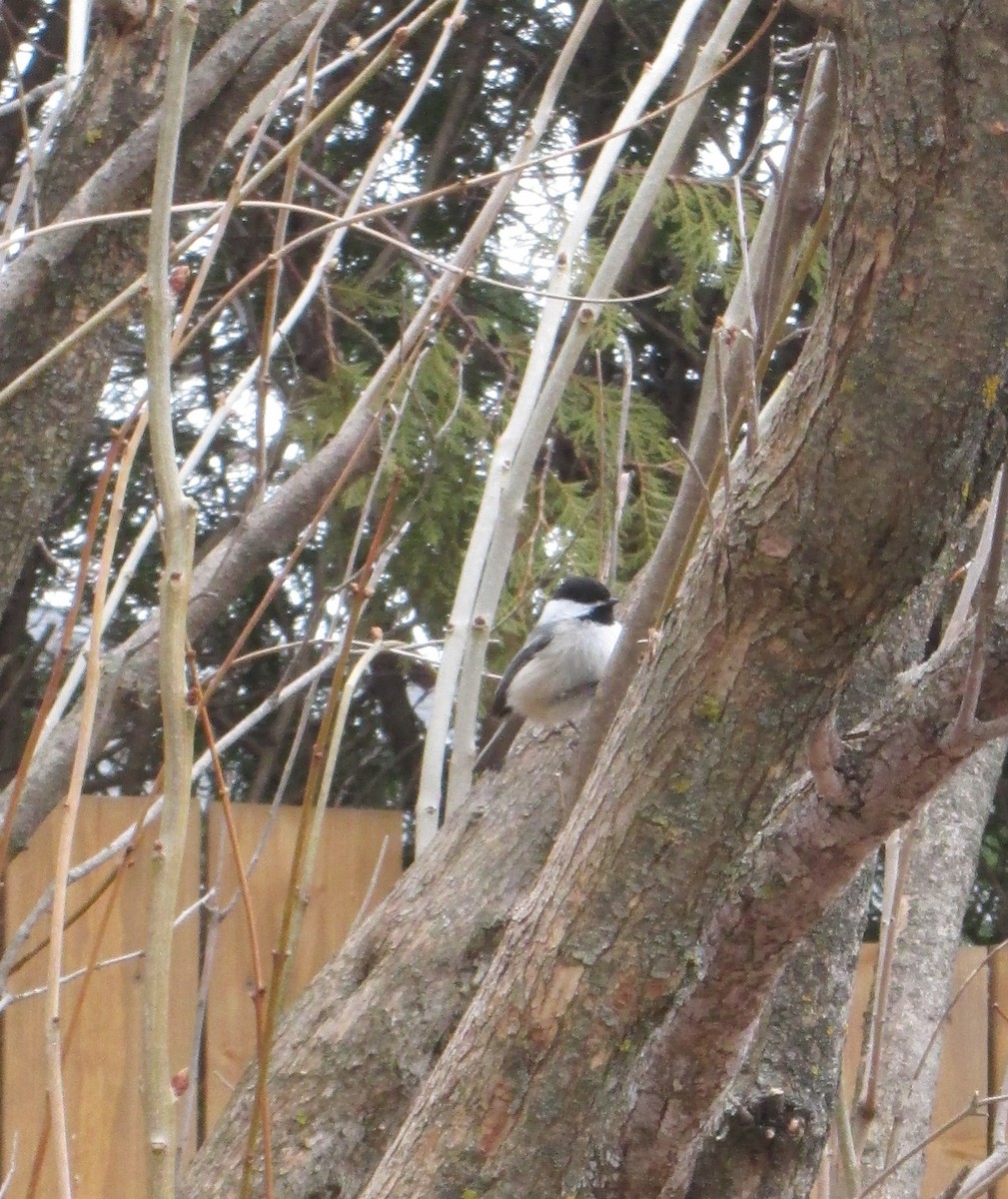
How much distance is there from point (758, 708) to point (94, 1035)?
2.04 metres

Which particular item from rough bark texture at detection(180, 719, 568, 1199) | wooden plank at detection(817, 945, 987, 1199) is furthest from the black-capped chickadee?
rough bark texture at detection(180, 719, 568, 1199)

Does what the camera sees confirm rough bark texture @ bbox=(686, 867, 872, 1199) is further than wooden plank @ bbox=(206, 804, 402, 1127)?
No

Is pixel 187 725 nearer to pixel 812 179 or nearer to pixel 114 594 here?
pixel 114 594

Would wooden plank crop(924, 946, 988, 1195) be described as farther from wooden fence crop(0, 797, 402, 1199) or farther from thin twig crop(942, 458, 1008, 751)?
thin twig crop(942, 458, 1008, 751)

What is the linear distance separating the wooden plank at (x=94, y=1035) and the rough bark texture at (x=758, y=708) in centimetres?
160

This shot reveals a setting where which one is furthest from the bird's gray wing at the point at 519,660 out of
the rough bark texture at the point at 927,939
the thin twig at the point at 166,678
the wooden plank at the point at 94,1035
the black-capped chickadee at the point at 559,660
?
the thin twig at the point at 166,678

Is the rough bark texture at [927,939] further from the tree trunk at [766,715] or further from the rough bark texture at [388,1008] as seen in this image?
the tree trunk at [766,715]

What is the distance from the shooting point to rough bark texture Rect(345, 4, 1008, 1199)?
3.04ft

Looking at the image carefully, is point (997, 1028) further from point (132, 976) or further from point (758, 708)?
point (758, 708)

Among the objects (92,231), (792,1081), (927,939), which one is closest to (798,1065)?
(792,1081)

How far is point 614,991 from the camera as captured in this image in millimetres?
1112

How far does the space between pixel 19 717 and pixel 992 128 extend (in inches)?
135

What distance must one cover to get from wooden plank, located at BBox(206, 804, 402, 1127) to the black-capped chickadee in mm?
322

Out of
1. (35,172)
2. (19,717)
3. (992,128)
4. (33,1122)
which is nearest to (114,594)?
(35,172)
